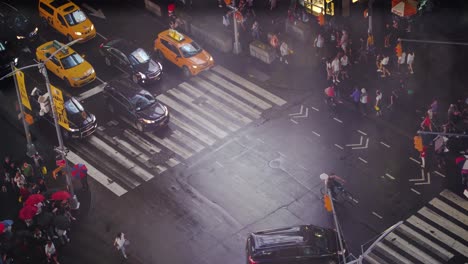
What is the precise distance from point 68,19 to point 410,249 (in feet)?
90.2

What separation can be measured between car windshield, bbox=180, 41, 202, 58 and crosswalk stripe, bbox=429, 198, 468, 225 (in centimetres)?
1773

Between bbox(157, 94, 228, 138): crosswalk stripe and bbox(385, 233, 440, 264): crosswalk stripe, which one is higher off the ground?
bbox(157, 94, 228, 138): crosswalk stripe

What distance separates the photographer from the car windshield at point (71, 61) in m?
49.3

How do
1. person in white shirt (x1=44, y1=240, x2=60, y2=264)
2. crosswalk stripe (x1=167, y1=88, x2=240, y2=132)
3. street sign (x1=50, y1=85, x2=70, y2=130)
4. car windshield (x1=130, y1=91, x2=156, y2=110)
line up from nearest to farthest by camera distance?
person in white shirt (x1=44, y1=240, x2=60, y2=264)
street sign (x1=50, y1=85, x2=70, y2=130)
car windshield (x1=130, y1=91, x2=156, y2=110)
crosswalk stripe (x1=167, y1=88, x2=240, y2=132)

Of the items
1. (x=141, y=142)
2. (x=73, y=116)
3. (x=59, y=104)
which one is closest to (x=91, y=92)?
(x=73, y=116)

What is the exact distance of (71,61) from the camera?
49531 mm

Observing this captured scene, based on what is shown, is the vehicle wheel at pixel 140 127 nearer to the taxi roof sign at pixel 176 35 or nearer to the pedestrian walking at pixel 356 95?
the taxi roof sign at pixel 176 35

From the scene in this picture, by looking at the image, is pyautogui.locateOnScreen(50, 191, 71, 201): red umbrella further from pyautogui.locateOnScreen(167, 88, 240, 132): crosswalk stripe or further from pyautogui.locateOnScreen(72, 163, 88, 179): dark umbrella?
pyautogui.locateOnScreen(167, 88, 240, 132): crosswalk stripe

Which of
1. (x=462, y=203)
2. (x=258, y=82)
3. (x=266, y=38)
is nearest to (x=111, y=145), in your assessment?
(x=258, y=82)

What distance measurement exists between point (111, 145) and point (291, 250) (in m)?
13.9

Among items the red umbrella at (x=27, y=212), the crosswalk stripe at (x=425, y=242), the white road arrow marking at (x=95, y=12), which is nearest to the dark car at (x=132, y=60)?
the white road arrow marking at (x=95, y=12)

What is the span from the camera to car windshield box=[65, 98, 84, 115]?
45.4 m

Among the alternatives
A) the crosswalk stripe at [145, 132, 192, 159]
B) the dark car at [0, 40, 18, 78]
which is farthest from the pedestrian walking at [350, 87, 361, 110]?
the dark car at [0, 40, 18, 78]

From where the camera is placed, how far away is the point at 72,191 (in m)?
40.7
